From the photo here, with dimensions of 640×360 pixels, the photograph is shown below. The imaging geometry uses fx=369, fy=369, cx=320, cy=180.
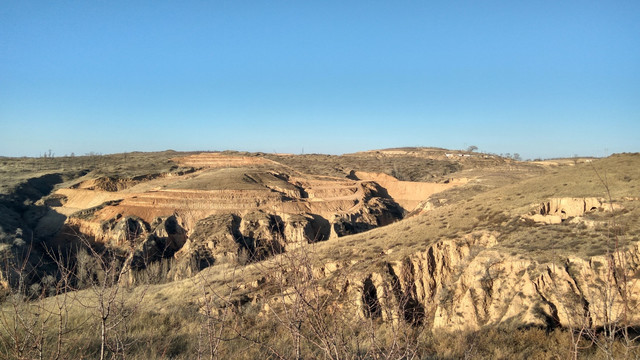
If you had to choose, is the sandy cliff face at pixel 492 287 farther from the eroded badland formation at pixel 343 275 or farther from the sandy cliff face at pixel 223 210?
the sandy cliff face at pixel 223 210

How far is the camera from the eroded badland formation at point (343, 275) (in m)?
5.61

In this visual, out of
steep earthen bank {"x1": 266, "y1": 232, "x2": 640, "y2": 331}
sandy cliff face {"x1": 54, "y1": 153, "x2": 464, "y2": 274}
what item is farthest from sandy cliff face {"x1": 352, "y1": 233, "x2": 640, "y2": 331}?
sandy cliff face {"x1": 54, "y1": 153, "x2": 464, "y2": 274}

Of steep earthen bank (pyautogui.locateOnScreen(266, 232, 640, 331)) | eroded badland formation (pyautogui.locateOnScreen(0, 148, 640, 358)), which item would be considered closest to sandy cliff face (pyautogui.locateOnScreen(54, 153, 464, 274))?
eroded badland formation (pyautogui.locateOnScreen(0, 148, 640, 358))

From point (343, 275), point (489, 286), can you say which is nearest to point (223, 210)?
point (343, 275)

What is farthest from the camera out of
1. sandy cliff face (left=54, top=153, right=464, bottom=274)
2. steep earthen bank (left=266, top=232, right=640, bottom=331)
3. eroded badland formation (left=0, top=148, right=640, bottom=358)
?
sandy cliff face (left=54, top=153, right=464, bottom=274)

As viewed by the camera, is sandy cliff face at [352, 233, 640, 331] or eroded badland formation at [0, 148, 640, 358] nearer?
eroded badland formation at [0, 148, 640, 358]

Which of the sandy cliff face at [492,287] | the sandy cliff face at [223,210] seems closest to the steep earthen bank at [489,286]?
the sandy cliff face at [492,287]

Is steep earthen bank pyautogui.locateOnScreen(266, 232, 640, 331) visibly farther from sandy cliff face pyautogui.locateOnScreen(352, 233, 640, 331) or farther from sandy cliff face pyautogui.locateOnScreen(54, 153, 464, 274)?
sandy cliff face pyautogui.locateOnScreen(54, 153, 464, 274)

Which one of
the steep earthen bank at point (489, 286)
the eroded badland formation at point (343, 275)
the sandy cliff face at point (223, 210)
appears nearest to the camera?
the eroded badland formation at point (343, 275)

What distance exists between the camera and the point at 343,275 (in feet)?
40.9

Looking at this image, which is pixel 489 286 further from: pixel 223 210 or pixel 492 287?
Answer: pixel 223 210

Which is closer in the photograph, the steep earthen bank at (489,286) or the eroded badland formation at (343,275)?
the eroded badland formation at (343,275)

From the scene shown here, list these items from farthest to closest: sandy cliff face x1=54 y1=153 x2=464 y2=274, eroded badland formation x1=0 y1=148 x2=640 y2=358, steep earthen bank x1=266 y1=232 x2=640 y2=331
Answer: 1. sandy cliff face x1=54 y1=153 x2=464 y2=274
2. steep earthen bank x1=266 y1=232 x2=640 y2=331
3. eroded badland formation x1=0 y1=148 x2=640 y2=358

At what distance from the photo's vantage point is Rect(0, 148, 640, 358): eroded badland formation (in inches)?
221
